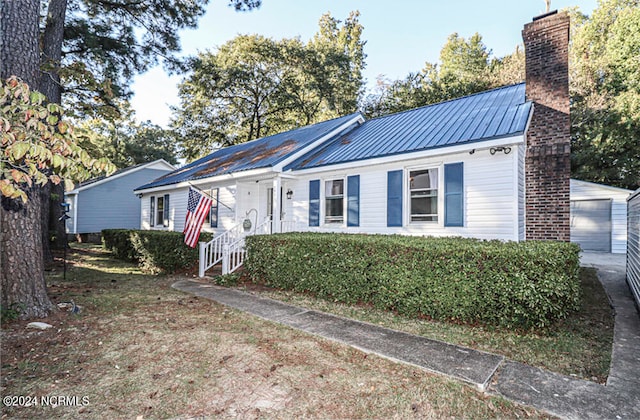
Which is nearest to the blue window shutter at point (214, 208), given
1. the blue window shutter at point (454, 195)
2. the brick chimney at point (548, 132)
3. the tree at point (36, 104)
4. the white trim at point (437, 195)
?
the tree at point (36, 104)

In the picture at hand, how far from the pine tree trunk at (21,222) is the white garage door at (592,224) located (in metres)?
18.6

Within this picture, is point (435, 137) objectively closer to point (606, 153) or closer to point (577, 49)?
point (606, 153)

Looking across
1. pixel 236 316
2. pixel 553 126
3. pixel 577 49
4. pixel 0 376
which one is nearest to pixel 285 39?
pixel 577 49

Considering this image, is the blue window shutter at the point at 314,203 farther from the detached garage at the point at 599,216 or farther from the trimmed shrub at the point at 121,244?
the detached garage at the point at 599,216

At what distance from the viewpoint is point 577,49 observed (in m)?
20.0

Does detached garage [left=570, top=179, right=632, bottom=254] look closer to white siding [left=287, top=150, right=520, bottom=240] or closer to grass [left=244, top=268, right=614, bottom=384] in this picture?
white siding [left=287, top=150, right=520, bottom=240]

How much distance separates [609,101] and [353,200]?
55.6 ft

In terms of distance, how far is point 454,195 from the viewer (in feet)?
25.1

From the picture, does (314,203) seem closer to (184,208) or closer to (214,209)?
(214,209)

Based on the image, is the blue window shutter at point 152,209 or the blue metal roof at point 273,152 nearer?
the blue metal roof at point 273,152

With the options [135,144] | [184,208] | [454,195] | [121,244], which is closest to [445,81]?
[454,195]

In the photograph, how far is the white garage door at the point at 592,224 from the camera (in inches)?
554

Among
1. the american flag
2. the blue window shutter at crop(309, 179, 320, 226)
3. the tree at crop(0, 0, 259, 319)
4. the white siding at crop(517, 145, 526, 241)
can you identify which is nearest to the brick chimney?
the white siding at crop(517, 145, 526, 241)

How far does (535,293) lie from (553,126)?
16.8 ft
